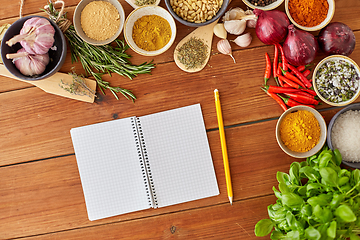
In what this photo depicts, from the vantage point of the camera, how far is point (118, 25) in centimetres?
103

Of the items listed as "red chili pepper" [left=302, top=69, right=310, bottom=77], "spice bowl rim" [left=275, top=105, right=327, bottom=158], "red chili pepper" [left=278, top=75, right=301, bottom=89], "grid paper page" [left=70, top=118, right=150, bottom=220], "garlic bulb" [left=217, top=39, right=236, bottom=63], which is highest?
"garlic bulb" [left=217, top=39, right=236, bottom=63]

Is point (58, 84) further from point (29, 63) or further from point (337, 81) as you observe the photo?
Result: point (337, 81)

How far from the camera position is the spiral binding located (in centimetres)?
108

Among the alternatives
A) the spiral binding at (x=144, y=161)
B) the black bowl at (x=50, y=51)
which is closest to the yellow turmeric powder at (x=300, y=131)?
the spiral binding at (x=144, y=161)

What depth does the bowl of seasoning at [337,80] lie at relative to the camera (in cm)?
98

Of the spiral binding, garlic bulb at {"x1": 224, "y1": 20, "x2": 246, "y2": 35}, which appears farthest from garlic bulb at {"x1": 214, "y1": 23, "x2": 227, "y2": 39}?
the spiral binding

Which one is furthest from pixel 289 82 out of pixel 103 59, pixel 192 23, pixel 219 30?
pixel 103 59

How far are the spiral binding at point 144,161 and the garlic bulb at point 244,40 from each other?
54 cm

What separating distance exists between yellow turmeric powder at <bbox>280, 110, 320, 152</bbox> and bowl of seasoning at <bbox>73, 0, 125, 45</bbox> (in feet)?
2.52

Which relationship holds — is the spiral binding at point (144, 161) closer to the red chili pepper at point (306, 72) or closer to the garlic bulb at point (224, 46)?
the garlic bulb at point (224, 46)

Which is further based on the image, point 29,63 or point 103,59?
point 103,59

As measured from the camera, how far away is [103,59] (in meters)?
1.07

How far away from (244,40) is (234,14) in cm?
11

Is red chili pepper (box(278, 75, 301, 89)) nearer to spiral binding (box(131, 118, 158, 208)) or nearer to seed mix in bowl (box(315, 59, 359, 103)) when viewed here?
seed mix in bowl (box(315, 59, 359, 103))
